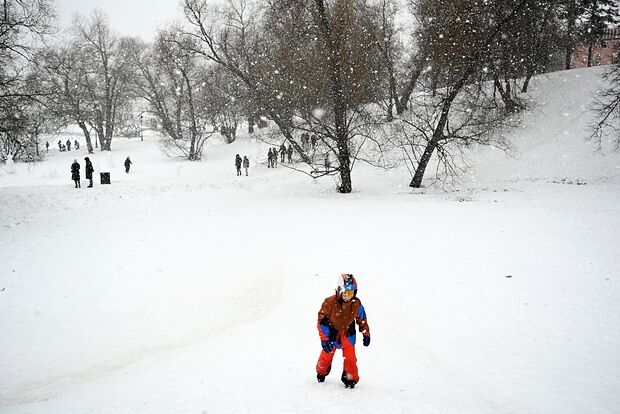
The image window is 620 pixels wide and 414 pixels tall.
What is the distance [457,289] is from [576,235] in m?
4.98

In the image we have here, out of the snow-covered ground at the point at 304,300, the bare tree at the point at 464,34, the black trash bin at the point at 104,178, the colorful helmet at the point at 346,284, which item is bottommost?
the snow-covered ground at the point at 304,300

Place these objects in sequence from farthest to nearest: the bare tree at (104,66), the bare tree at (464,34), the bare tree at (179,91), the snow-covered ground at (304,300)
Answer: the bare tree at (104,66) → the bare tree at (179,91) → the bare tree at (464,34) → the snow-covered ground at (304,300)

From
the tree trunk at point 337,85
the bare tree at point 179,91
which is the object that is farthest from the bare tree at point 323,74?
the bare tree at point 179,91

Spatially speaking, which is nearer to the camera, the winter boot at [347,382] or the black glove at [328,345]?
the black glove at [328,345]

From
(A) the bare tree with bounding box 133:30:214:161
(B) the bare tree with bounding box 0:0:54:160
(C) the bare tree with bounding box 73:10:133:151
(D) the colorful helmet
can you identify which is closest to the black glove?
(D) the colorful helmet

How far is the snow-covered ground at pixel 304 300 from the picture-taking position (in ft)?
15.9

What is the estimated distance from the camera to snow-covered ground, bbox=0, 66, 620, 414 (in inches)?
190

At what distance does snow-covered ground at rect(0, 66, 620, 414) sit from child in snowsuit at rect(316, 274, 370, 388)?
0.33 m

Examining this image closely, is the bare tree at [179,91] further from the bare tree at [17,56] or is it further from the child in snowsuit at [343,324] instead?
the child in snowsuit at [343,324]

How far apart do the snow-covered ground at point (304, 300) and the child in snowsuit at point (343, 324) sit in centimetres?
33

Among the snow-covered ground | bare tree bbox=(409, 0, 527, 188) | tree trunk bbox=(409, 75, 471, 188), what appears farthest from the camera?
tree trunk bbox=(409, 75, 471, 188)

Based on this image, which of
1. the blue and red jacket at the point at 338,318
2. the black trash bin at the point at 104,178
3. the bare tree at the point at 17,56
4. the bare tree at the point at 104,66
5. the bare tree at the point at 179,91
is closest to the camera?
the blue and red jacket at the point at 338,318

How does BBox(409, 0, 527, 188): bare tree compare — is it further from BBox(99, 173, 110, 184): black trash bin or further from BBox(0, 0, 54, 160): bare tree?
BBox(99, 173, 110, 184): black trash bin

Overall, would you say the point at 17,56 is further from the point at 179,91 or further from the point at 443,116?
the point at 179,91
